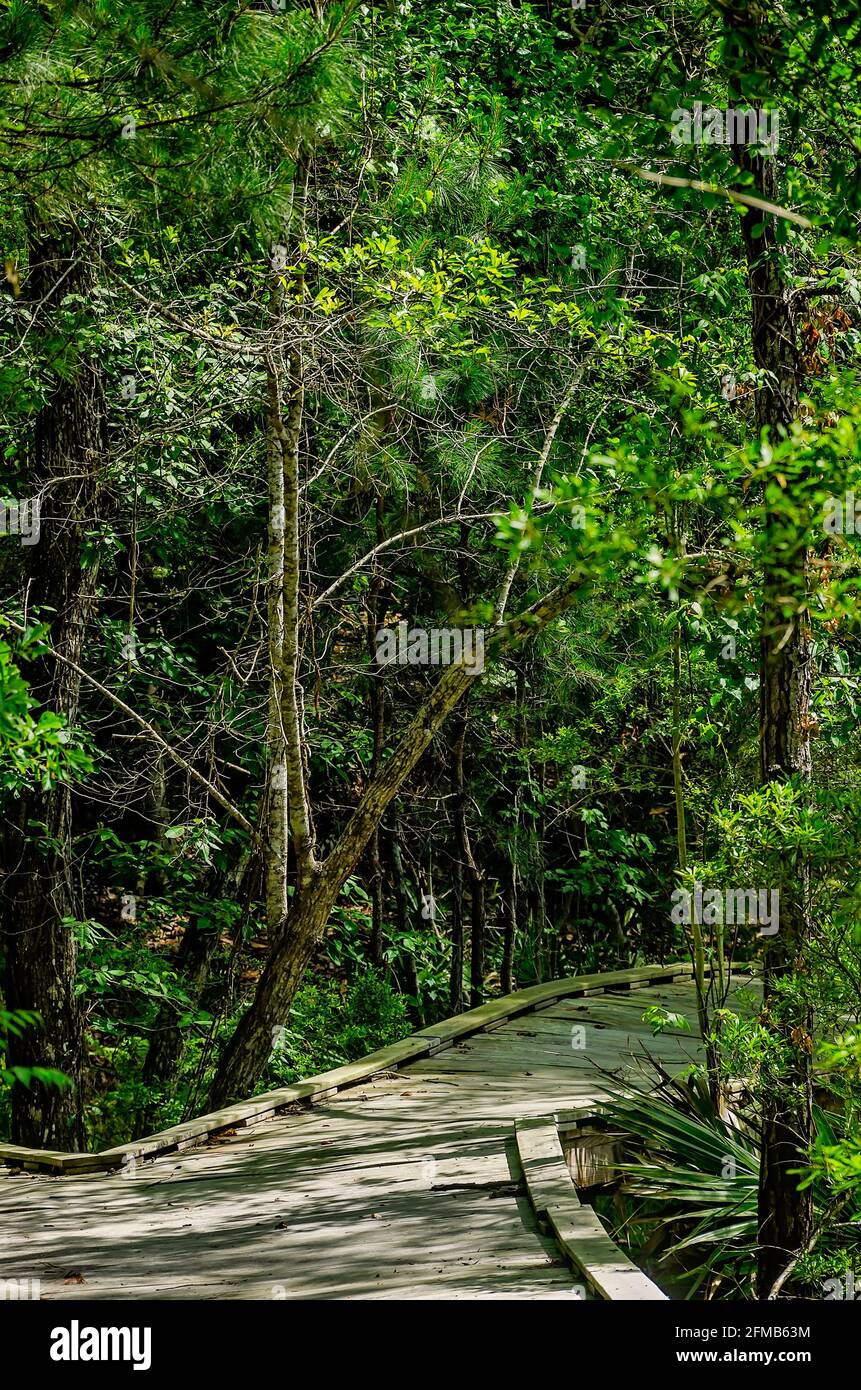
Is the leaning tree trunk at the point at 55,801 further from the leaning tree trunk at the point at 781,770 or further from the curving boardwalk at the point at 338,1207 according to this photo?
the leaning tree trunk at the point at 781,770

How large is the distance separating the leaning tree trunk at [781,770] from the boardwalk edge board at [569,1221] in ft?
2.56

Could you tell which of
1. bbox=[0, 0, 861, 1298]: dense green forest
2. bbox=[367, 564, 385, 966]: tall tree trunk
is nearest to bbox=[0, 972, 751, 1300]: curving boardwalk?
bbox=[0, 0, 861, 1298]: dense green forest

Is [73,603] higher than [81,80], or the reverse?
[81,80]

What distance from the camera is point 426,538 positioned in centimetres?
990

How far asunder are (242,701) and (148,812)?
1.81 m

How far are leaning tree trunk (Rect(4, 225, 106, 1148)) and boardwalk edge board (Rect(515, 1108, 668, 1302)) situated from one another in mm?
3242

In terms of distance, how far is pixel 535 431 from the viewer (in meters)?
9.41

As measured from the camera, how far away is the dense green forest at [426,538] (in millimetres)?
4809

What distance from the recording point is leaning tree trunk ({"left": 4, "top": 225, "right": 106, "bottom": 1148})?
827cm

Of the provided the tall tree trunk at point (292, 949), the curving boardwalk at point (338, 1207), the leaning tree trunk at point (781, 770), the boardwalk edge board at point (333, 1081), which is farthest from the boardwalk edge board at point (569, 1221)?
the tall tree trunk at point (292, 949)

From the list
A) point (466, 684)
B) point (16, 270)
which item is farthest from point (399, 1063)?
point (16, 270)

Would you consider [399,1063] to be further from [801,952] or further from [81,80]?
[81,80]

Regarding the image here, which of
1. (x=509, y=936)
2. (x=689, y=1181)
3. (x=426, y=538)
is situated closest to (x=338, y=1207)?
(x=689, y=1181)
